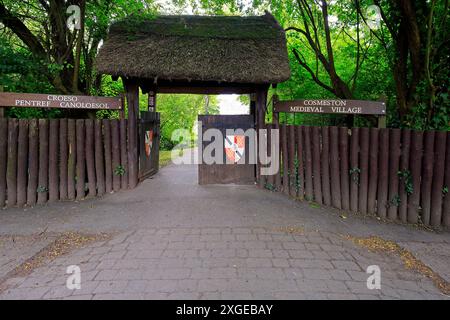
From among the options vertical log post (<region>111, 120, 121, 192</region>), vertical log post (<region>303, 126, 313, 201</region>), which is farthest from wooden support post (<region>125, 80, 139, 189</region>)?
vertical log post (<region>303, 126, 313, 201</region>)

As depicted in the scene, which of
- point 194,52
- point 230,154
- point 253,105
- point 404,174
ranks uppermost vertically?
point 194,52

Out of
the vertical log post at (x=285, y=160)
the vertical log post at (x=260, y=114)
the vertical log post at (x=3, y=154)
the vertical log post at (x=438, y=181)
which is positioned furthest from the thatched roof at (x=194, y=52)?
the vertical log post at (x=438, y=181)

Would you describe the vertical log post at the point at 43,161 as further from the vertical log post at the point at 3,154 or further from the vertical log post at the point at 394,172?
the vertical log post at the point at 394,172

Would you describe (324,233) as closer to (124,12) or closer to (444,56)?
(444,56)

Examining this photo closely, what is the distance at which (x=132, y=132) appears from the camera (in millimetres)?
7832

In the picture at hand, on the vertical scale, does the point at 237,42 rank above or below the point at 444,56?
above

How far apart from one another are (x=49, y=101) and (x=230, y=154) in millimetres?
4273

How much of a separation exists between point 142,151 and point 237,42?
377cm

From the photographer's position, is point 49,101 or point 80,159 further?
point 80,159

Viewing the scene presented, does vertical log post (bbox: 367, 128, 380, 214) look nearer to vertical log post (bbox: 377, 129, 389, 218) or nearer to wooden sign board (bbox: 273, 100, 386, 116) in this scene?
vertical log post (bbox: 377, 129, 389, 218)

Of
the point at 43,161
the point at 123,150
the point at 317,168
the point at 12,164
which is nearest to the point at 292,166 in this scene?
the point at 317,168

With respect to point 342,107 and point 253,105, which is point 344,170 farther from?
point 253,105

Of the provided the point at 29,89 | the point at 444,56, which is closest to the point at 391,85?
the point at 444,56

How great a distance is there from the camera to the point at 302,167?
733 cm
